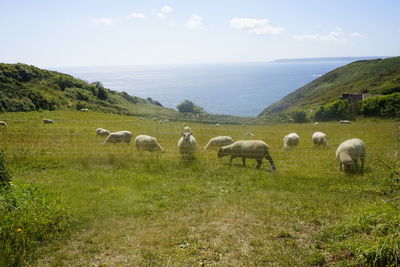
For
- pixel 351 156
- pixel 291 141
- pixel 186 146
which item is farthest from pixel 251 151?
pixel 291 141

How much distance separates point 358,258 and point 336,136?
69.4 ft

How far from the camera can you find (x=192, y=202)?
9703 mm

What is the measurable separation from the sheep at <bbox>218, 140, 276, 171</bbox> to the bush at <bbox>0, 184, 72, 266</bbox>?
27.3ft

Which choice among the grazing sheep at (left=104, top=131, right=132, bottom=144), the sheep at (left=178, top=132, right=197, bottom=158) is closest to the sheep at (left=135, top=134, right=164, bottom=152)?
the sheep at (left=178, top=132, right=197, bottom=158)

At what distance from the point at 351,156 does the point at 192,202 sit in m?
7.77

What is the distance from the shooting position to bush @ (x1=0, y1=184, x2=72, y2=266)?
6.41 metres

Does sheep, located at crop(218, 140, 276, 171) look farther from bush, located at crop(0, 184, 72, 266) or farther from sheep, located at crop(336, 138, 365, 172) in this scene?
bush, located at crop(0, 184, 72, 266)

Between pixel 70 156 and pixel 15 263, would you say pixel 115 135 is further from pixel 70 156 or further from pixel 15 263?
pixel 15 263

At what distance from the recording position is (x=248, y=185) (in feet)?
37.6

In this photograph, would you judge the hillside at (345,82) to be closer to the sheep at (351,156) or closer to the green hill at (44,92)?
the green hill at (44,92)

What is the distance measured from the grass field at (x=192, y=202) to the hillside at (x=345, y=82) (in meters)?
117

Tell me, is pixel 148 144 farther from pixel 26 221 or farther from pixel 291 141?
pixel 26 221

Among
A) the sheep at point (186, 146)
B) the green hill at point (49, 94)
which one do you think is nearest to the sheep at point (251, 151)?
the sheep at point (186, 146)

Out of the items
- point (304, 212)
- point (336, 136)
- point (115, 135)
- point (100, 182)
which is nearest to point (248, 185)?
point (304, 212)
